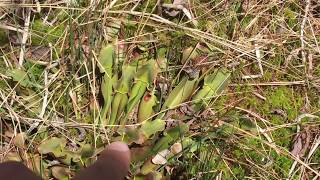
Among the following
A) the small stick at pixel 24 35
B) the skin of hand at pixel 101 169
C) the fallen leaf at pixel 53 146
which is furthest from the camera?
the small stick at pixel 24 35

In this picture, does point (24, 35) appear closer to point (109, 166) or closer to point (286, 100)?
point (286, 100)

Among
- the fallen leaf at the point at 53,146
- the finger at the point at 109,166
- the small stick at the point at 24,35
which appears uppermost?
the finger at the point at 109,166

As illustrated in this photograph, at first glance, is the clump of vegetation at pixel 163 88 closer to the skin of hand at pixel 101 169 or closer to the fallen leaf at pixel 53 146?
the fallen leaf at pixel 53 146

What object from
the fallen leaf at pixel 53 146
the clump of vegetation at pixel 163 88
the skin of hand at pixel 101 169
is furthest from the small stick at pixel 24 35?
the skin of hand at pixel 101 169

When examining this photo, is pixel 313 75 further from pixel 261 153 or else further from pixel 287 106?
pixel 261 153

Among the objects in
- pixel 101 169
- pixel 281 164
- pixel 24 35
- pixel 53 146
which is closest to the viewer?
pixel 101 169

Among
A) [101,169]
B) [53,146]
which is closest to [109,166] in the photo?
[101,169]

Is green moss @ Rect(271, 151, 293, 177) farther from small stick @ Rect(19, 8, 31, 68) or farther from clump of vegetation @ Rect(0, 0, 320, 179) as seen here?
small stick @ Rect(19, 8, 31, 68)

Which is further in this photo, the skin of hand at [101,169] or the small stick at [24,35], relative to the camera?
the small stick at [24,35]
